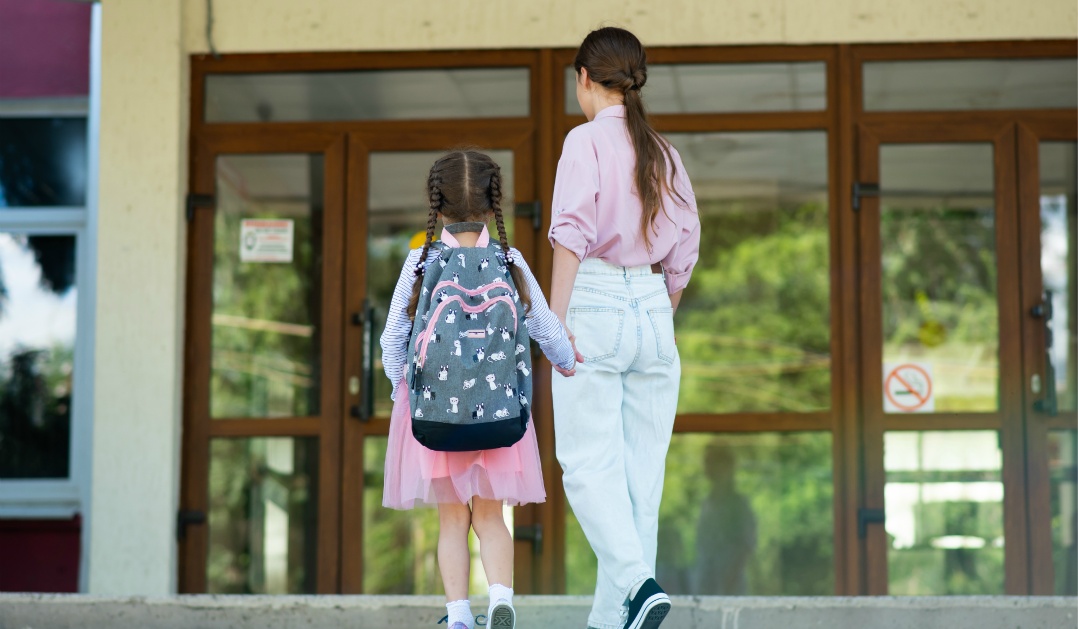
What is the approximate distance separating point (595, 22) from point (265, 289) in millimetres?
1992

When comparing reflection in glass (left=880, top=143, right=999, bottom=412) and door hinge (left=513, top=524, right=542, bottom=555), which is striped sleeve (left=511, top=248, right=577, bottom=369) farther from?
reflection in glass (left=880, top=143, right=999, bottom=412)

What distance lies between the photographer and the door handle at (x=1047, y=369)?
610cm

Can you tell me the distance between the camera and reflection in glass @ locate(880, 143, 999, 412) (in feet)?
20.4

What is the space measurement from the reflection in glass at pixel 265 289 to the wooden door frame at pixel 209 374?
44 mm

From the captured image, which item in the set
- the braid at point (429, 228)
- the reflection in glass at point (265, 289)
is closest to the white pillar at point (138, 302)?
the reflection in glass at point (265, 289)

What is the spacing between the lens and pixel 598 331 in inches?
146

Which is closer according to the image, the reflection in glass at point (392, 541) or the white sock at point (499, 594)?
the white sock at point (499, 594)

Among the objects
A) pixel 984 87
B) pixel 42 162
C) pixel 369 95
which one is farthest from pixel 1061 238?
pixel 42 162

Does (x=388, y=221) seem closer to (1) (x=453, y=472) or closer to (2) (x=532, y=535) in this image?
(2) (x=532, y=535)

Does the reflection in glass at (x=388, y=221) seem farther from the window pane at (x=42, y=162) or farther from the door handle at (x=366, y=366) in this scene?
the window pane at (x=42, y=162)

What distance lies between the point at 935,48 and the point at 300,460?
11.5 feet

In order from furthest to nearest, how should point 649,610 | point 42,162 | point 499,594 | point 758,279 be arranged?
1. point 42,162
2. point 758,279
3. point 499,594
4. point 649,610

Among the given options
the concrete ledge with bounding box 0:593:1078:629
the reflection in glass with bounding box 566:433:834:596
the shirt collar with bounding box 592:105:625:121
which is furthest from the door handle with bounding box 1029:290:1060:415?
the shirt collar with bounding box 592:105:625:121

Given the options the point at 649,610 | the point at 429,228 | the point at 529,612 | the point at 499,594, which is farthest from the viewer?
the point at 529,612
